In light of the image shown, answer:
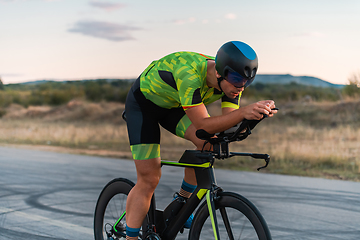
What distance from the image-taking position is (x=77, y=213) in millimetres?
5742

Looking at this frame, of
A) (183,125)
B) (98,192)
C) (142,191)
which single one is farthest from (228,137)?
(98,192)

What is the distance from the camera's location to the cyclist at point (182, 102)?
9.02 feet

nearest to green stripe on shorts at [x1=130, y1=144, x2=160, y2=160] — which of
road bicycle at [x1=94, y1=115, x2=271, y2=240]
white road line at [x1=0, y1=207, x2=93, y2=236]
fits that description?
road bicycle at [x1=94, y1=115, x2=271, y2=240]

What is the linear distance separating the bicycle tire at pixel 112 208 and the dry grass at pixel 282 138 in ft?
20.8

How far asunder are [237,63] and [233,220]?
1062 mm

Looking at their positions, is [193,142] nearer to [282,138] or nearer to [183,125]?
[183,125]

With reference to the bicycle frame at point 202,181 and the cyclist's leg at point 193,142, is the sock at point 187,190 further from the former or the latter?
the bicycle frame at point 202,181

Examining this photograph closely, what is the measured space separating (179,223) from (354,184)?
567 cm

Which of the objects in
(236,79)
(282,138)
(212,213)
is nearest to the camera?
(236,79)

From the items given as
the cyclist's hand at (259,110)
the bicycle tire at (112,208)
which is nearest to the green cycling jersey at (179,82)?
the cyclist's hand at (259,110)

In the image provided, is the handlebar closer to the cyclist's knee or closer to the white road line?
the cyclist's knee

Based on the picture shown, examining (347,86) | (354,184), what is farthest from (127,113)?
(347,86)

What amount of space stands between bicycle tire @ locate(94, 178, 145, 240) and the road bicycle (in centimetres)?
5

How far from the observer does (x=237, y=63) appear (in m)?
2.72
